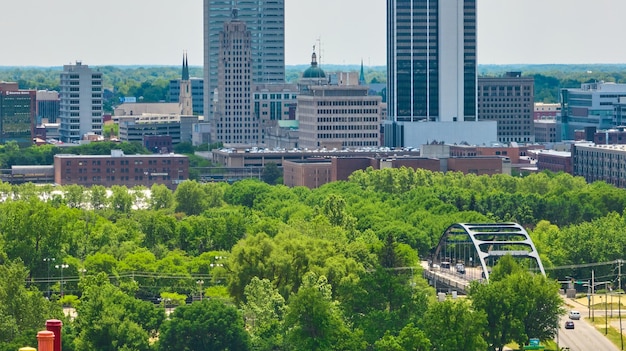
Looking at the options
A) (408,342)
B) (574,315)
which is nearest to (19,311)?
(408,342)

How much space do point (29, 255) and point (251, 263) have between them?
22977 millimetres

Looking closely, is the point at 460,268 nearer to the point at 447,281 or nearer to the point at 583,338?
the point at 447,281

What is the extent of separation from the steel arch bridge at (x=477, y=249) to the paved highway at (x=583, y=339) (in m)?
14.9

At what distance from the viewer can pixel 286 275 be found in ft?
417

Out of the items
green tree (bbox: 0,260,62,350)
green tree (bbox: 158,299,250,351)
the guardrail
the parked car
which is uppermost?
green tree (bbox: 0,260,62,350)

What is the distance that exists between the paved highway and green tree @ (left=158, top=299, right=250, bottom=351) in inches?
732

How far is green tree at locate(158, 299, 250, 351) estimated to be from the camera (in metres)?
104

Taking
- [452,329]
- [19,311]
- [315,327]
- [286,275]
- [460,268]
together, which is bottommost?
[460,268]

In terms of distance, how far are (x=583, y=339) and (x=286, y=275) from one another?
20.6 metres

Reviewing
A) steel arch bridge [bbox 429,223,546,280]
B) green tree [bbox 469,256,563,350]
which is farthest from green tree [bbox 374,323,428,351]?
steel arch bridge [bbox 429,223,546,280]

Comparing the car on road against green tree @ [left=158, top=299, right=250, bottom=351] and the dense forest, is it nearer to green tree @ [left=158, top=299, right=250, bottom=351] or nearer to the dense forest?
the dense forest

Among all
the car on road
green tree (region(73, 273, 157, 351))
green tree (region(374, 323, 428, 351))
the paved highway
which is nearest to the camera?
green tree (region(374, 323, 428, 351))

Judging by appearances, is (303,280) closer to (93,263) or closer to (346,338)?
(346,338)

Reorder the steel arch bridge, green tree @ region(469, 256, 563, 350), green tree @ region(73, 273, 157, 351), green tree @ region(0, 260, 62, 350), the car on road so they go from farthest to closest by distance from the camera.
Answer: the steel arch bridge
the car on road
green tree @ region(469, 256, 563, 350)
green tree @ region(73, 273, 157, 351)
green tree @ region(0, 260, 62, 350)
